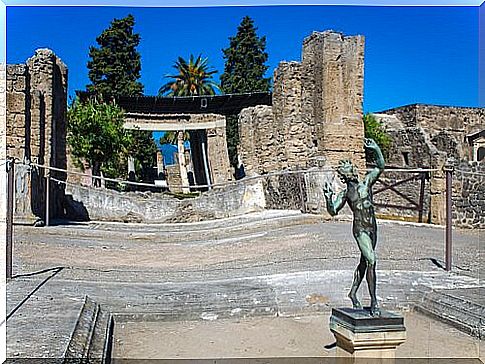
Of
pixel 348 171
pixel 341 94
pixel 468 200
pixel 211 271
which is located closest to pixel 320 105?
pixel 341 94

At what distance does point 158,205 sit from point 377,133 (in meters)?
8.37

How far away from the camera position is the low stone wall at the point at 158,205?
56.7 feet

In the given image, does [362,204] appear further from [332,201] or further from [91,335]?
[91,335]

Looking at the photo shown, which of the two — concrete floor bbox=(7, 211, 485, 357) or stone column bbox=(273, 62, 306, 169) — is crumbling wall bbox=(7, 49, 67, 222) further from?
stone column bbox=(273, 62, 306, 169)

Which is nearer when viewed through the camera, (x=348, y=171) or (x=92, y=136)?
(x=348, y=171)

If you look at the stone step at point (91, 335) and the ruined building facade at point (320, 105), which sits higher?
the ruined building facade at point (320, 105)

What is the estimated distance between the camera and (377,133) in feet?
70.5

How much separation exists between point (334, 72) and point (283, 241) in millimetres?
7014

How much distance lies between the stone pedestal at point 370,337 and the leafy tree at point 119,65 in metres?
25.7

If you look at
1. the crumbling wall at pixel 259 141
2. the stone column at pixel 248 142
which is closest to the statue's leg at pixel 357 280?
the crumbling wall at pixel 259 141

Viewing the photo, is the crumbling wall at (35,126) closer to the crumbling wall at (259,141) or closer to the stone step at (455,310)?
the crumbling wall at (259,141)

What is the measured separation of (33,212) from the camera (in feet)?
43.6

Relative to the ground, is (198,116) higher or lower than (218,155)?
higher

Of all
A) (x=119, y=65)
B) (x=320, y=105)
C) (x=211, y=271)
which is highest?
(x=119, y=65)
